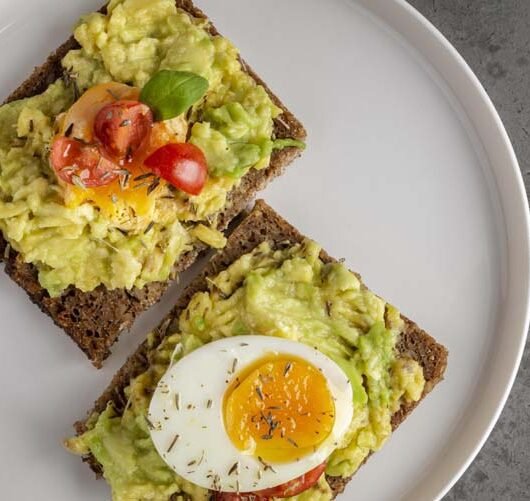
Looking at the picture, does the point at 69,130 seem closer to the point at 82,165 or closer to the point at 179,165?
the point at 82,165

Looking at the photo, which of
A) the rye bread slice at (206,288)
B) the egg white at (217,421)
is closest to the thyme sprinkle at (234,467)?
the egg white at (217,421)

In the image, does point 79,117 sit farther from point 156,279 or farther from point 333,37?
point 333,37

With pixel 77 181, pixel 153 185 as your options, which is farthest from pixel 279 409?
pixel 77 181

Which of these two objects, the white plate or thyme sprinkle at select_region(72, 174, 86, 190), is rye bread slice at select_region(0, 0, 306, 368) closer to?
the white plate

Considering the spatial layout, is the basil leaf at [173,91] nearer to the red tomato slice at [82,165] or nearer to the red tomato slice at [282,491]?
the red tomato slice at [82,165]

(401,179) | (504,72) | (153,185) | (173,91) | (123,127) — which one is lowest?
(153,185)
